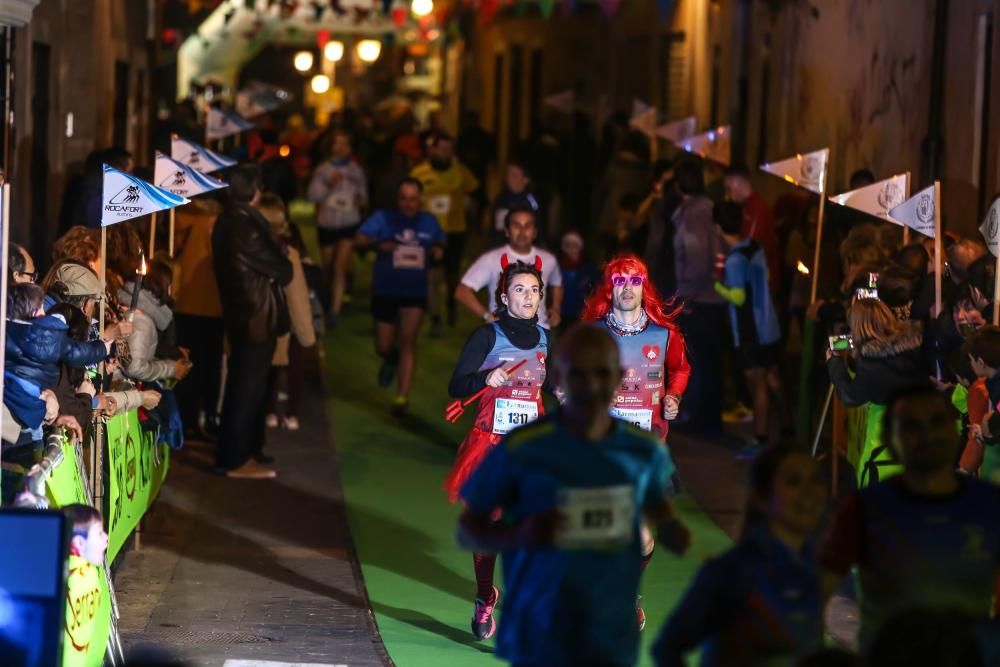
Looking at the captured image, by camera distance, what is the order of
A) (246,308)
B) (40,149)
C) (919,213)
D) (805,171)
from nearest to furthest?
(919,213)
(246,308)
(805,171)
(40,149)

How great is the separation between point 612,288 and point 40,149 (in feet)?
27.9

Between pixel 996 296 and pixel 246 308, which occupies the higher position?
pixel 996 296

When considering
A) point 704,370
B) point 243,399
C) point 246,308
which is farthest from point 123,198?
point 704,370

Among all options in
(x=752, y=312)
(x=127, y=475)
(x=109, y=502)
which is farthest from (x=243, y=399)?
(x=752, y=312)

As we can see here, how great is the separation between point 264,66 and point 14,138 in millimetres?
42780

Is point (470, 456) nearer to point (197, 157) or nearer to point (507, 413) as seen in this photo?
point (507, 413)

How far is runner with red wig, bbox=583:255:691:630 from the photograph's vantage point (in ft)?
28.9

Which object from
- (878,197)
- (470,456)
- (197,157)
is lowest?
(470,456)

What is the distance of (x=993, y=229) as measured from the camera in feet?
33.1

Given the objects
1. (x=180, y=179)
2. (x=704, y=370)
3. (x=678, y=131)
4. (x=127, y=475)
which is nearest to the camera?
(x=127, y=475)

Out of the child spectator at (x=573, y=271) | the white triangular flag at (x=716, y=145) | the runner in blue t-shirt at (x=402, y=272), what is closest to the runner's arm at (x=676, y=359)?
the runner in blue t-shirt at (x=402, y=272)

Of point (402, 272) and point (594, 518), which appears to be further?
point (402, 272)

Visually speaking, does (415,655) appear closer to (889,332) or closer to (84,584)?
(84,584)

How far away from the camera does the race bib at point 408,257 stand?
15.3m
